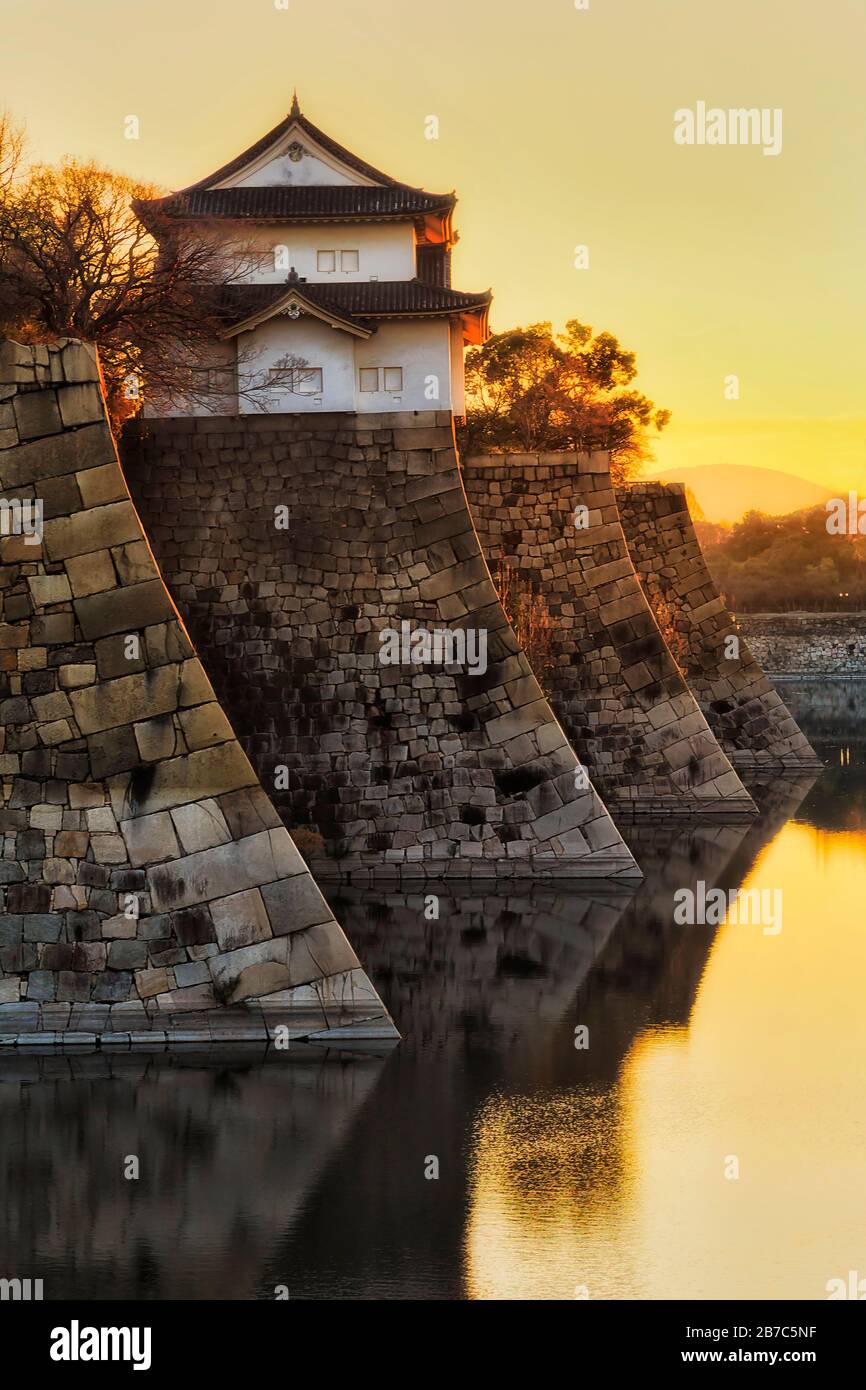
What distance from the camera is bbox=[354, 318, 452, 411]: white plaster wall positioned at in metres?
26.0

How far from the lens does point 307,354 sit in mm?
23969

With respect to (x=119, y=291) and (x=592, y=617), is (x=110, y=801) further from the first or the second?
(x=592, y=617)

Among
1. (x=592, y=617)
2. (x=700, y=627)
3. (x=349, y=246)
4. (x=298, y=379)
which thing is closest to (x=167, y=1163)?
(x=298, y=379)

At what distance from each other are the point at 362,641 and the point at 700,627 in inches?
529

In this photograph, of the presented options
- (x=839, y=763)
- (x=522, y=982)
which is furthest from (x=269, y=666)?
(x=839, y=763)

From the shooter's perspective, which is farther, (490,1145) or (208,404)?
(208,404)

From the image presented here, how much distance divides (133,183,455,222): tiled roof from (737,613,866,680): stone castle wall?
4165 cm

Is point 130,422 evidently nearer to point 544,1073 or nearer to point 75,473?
point 75,473

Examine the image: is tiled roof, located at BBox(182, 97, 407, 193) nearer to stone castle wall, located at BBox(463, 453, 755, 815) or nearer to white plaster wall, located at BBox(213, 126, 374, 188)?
white plaster wall, located at BBox(213, 126, 374, 188)
